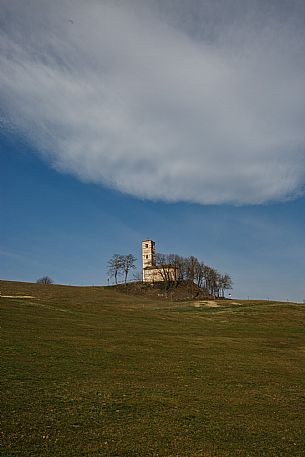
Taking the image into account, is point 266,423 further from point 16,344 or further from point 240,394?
point 16,344

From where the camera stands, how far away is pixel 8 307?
176 ft

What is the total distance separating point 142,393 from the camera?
22.4 m

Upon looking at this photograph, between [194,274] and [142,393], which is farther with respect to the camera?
[194,274]

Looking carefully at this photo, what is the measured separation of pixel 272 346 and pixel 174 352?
1724 cm

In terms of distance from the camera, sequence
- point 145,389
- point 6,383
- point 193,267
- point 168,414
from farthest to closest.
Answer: point 193,267
point 145,389
point 6,383
point 168,414

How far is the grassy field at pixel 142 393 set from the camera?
49.7 ft

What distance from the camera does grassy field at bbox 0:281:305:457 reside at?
15.1 metres

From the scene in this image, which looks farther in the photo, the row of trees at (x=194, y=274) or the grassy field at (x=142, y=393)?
the row of trees at (x=194, y=274)

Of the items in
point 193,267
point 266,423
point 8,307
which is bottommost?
point 266,423

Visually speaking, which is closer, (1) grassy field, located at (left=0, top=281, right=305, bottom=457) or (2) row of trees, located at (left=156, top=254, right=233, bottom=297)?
(1) grassy field, located at (left=0, top=281, right=305, bottom=457)

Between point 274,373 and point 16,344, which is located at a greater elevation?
point 16,344

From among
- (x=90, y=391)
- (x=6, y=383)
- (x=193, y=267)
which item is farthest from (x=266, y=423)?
(x=193, y=267)

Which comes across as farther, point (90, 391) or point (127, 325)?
point (127, 325)

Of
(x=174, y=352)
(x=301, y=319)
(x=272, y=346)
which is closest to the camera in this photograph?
(x=174, y=352)
